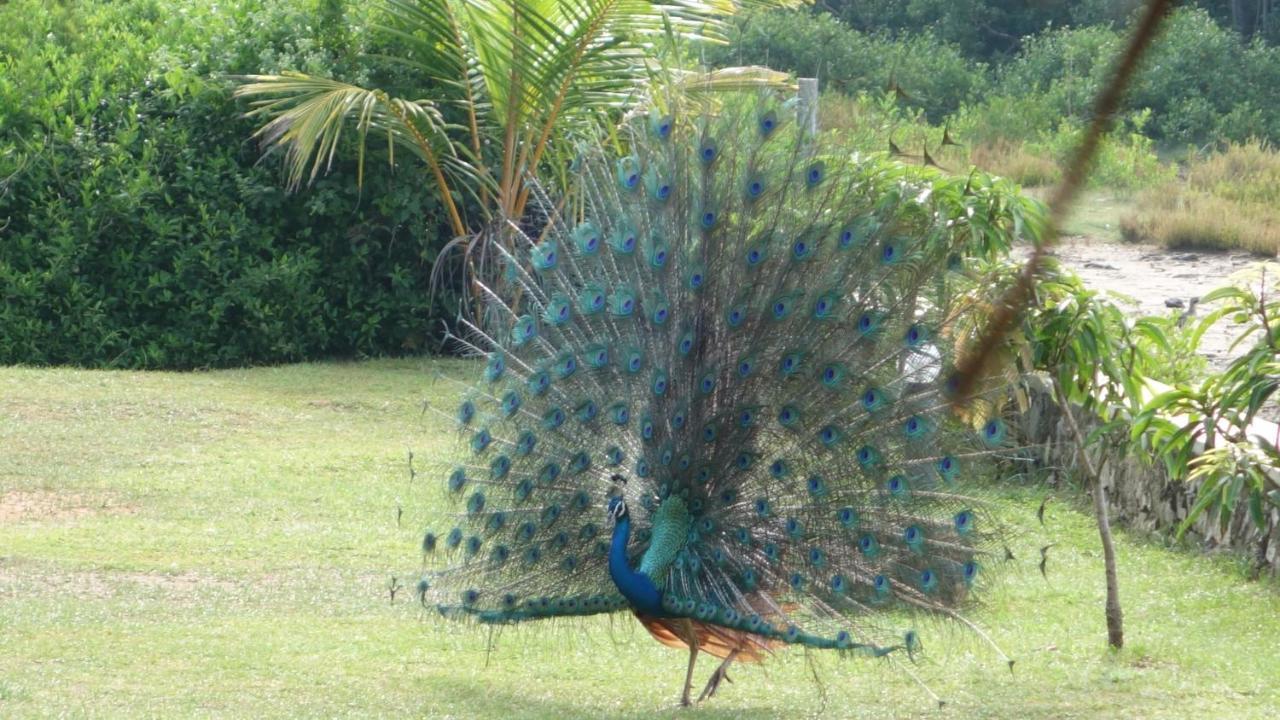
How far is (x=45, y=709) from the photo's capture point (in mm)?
5172

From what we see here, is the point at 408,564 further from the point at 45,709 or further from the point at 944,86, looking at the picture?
the point at 944,86

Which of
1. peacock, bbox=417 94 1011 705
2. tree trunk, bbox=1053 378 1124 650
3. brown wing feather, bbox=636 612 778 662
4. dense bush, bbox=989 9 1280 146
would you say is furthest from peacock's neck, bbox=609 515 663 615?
dense bush, bbox=989 9 1280 146

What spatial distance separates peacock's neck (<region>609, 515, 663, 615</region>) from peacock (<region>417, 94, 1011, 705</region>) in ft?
0.04

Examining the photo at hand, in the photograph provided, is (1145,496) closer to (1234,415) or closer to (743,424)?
(1234,415)

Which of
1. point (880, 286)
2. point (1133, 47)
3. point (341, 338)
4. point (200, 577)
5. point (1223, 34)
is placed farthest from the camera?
point (341, 338)

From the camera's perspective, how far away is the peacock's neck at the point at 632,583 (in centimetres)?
543

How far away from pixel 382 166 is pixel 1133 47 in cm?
1362

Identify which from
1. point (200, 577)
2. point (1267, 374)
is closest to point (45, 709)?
point (200, 577)

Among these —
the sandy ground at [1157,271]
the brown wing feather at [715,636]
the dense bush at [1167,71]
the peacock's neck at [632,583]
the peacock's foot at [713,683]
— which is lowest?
the sandy ground at [1157,271]

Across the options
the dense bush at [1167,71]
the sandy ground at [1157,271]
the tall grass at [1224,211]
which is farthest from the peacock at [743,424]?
the tall grass at [1224,211]

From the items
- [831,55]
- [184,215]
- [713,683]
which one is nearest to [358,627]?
[713,683]

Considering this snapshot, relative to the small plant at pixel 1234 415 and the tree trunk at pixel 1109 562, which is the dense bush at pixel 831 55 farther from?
the tree trunk at pixel 1109 562

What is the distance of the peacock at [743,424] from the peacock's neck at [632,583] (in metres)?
0.01

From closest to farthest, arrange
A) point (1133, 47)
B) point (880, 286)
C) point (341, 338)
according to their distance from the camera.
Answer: point (1133, 47)
point (880, 286)
point (341, 338)
